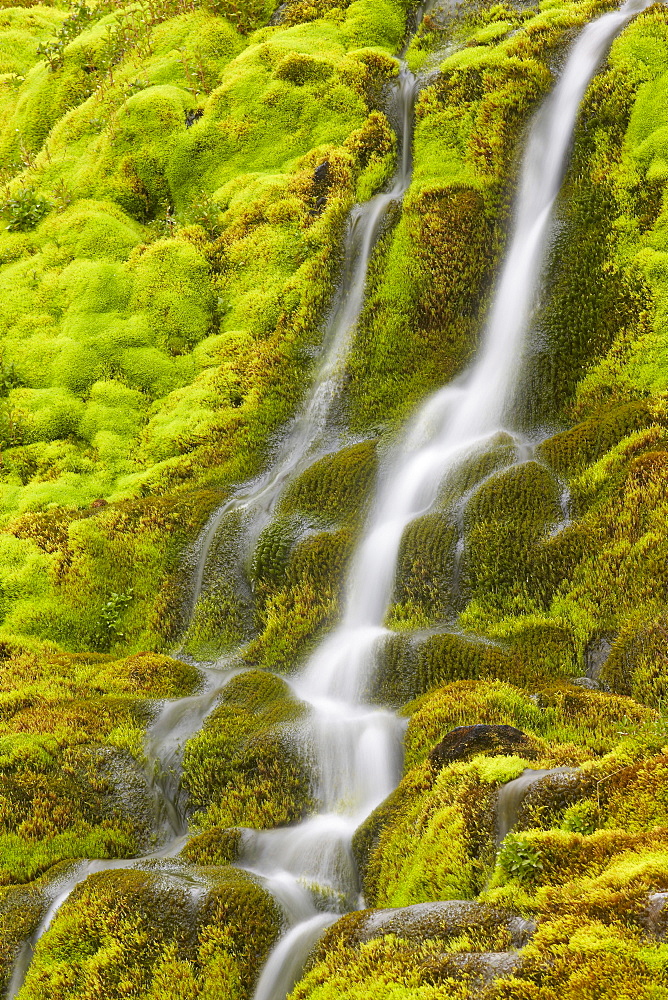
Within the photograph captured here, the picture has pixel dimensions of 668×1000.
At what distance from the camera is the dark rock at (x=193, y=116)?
18297 millimetres

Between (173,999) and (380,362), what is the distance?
32.1 feet

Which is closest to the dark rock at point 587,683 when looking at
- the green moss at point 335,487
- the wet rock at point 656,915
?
the wet rock at point 656,915

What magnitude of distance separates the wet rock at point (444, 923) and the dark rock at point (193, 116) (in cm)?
1733

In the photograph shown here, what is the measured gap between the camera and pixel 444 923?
5074mm

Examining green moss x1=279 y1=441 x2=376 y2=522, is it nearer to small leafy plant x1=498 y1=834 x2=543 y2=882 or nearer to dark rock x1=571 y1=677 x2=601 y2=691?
dark rock x1=571 y1=677 x2=601 y2=691

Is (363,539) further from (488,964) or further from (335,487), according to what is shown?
(488,964)

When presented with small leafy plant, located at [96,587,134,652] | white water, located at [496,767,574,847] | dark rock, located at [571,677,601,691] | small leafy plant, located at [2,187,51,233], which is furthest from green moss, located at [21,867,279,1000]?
small leafy plant, located at [2,187,51,233]

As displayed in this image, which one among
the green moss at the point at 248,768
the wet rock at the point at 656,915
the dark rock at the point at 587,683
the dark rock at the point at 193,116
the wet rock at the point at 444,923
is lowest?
the dark rock at the point at 587,683

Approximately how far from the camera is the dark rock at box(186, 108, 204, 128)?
18297 mm

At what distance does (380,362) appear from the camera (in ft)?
44.2

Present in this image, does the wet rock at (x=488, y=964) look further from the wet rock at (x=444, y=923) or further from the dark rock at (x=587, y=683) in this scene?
the dark rock at (x=587, y=683)

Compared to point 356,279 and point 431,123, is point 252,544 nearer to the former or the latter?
point 356,279

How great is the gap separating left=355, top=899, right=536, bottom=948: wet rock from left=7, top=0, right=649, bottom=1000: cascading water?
2.95ft

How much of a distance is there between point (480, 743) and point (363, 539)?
4.48 meters
